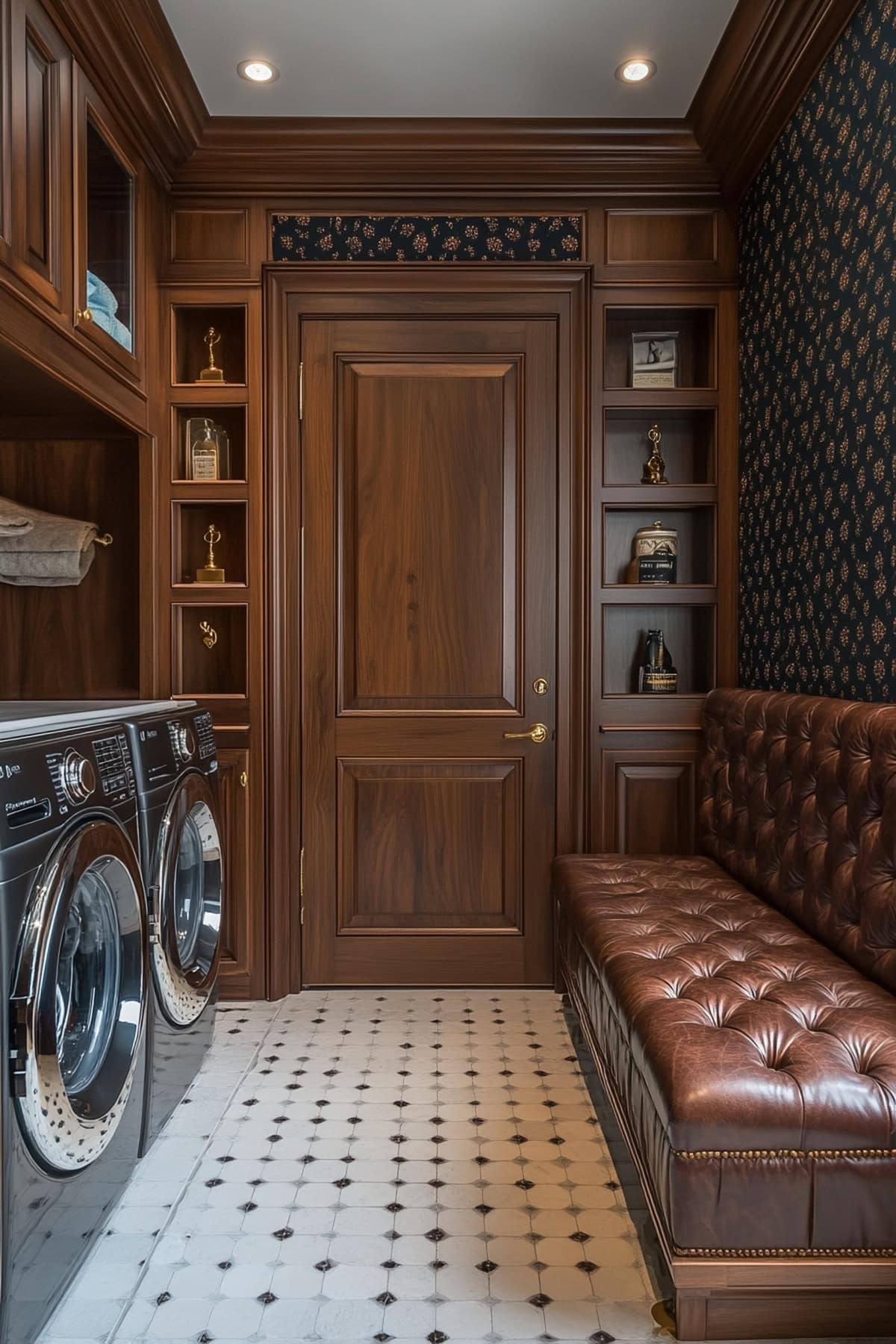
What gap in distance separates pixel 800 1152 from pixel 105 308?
8.13 feet

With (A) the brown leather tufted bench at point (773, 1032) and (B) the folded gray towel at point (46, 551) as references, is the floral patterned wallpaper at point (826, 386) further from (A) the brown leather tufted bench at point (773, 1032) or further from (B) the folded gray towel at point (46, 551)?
(B) the folded gray towel at point (46, 551)

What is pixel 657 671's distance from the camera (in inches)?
127

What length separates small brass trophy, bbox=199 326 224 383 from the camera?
3156 millimetres

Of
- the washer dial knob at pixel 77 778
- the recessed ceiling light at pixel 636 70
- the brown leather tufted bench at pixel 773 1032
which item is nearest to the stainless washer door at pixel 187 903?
the washer dial knob at pixel 77 778

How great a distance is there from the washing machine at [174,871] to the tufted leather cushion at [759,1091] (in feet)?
3.23

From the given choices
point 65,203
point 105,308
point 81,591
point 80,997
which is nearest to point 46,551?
point 81,591

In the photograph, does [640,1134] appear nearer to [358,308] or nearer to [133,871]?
[133,871]

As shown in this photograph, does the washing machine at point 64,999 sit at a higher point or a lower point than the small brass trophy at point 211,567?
lower

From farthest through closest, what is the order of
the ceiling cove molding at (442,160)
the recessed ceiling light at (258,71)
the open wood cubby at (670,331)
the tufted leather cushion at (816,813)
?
the open wood cubby at (670,331), the ceiling cove molding at (442,160), the recessed ceiling light at (258,71), the tufted leather cushion at (816,813)

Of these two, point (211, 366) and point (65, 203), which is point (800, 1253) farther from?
point (211, 366)

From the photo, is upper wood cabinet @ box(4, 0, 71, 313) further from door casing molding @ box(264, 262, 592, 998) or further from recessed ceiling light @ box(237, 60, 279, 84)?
door casing molding @ box(264, 262, 592, 998)

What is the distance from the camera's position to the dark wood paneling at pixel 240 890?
10.2ft

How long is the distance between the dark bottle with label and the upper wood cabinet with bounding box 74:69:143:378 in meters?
Result: 1.85

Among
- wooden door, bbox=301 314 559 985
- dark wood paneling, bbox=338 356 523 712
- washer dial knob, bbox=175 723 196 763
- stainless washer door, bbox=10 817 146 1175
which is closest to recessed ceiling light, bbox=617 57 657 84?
wooden door, bbox=301 314 559 985
